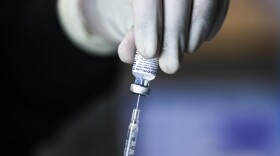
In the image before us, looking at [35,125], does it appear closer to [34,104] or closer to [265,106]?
[34,104]

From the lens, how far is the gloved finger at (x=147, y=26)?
0.45 meters

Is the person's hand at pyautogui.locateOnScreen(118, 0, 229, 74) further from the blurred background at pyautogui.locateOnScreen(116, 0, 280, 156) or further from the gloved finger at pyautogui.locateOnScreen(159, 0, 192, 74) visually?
the blurred background at pyautogui.locateOnScreen(116, 0, 280, 156)

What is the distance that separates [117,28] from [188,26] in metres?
0.16

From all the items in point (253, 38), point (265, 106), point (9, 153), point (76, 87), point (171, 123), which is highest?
point (253, 38)

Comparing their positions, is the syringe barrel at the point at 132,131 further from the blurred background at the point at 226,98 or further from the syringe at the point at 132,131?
Result: the blurred background at the point at 226,98

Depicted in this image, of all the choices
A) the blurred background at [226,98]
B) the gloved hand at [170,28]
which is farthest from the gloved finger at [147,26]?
the blurred background at [226,98]

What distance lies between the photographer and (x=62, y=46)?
67 cm

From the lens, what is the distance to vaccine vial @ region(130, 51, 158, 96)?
46 cm

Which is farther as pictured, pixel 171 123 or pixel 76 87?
pixel 171 123

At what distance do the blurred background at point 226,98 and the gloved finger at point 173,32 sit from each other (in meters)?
0.93

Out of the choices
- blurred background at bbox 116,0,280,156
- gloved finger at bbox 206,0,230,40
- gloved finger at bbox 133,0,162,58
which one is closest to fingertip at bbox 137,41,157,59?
gloved finger at bbox 133,0,162,58

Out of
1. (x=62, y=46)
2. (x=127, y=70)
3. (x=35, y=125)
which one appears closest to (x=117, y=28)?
(x=62, y=46)

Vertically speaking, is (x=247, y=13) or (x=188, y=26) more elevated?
(x=247, y=13)

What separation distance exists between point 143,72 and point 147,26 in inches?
2.1
